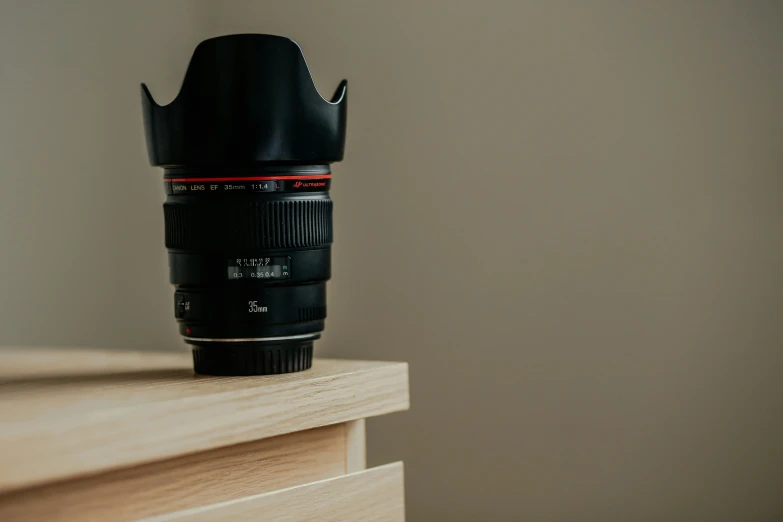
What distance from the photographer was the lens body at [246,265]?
61 cm

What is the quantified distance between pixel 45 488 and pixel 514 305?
4.12 ft

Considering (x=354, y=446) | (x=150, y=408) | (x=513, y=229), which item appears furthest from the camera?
(x=513, y=229)

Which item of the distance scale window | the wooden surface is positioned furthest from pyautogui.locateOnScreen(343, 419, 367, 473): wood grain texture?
the distance scale window

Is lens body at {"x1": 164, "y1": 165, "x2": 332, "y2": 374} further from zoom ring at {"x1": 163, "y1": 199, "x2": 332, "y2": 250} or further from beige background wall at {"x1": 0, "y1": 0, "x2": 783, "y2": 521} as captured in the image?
beige background wall at {"x1": 0, "y1": 0, "x2": 783, "y2": 521}

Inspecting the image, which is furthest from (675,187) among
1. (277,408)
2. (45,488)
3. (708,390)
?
(45,488)

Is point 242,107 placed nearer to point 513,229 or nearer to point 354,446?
point 354,446

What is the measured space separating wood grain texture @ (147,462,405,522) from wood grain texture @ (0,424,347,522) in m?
0.01

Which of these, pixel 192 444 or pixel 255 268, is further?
pixel 255 268

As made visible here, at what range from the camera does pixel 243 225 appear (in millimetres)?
608

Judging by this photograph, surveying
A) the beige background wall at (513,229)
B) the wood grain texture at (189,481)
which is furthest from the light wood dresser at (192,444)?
the beige background wall at (513,229)

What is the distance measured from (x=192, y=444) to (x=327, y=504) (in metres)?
0.10

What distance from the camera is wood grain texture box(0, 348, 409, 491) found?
419 mm

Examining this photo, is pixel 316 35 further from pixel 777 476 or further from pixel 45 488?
pixel 45 488

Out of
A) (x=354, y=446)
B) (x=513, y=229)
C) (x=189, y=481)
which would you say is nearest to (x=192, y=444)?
(x=189, y=481)
